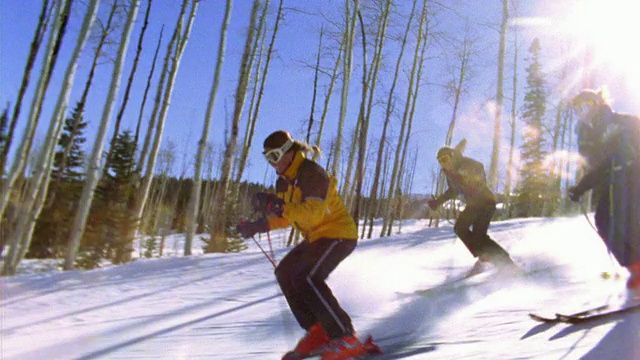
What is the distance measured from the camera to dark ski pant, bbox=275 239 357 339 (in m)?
2.74

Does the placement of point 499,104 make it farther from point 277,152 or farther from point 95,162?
point 277,152

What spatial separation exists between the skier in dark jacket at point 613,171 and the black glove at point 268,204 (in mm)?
2885

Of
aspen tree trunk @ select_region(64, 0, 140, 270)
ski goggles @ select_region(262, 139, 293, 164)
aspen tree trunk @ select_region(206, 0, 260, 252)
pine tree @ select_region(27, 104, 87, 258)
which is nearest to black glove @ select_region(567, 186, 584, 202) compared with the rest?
ski goggles @ select_region(262, 139, 293, 164)

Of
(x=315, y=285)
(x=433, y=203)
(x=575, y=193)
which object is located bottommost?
(x=315, y=285)

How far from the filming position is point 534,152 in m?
28.8

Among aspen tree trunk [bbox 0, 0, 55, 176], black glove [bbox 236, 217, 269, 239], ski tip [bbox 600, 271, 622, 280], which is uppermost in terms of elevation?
aspen tree trunk [bbox 0, 0, 55, 176]

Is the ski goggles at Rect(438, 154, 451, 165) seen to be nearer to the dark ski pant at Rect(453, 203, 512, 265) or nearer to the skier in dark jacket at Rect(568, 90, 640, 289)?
the dark ski pant at Rect(453, 203, 512, 265)

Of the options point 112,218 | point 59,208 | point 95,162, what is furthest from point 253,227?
point 59,208

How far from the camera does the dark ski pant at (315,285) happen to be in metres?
2.74

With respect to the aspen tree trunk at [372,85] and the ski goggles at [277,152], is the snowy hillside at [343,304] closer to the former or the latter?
the ski goggles at [277,152]

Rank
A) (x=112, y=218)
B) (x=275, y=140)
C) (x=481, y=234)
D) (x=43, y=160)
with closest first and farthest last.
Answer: (x=275, y=140)
(x=481, y=234)
(x=43, y=160)
(x=112, y=218)

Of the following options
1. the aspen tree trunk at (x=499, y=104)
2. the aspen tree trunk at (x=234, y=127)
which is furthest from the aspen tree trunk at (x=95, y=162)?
the aspen tree trunk at (x=499, y=104)

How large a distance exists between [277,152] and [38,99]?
30.9 feet

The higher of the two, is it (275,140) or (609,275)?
(275,140)
